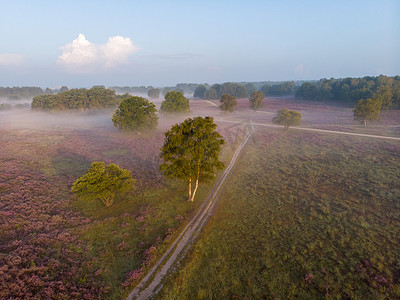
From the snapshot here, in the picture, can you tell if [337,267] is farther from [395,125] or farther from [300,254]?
[395,125]

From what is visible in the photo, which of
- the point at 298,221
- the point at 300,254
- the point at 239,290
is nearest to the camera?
the point at 239,290

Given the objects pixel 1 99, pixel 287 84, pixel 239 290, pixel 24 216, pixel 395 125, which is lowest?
pixel 239 290

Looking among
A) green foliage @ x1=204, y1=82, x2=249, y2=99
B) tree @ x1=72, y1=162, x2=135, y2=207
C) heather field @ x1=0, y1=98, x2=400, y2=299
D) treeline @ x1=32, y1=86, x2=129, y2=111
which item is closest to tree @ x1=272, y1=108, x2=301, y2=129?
heather field @ x1=0, y1=98, x2=400, y2=299

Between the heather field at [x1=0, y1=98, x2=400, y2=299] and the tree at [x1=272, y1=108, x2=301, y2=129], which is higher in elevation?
the tree at [x1=272, y1=108, x2=301, y2=129]

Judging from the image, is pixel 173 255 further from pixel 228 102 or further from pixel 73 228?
pixel 228 102

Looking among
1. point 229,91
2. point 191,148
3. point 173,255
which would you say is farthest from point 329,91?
point 173,255

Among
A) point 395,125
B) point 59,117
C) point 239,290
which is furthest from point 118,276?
point 59,117

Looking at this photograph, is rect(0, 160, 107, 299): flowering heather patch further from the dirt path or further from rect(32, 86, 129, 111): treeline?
rect(32, 86, 129, 111): treeline
